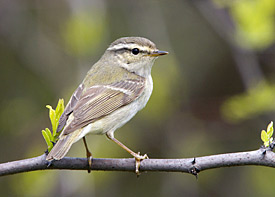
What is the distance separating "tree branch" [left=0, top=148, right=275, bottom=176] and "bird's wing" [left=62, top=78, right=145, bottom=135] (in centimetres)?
43

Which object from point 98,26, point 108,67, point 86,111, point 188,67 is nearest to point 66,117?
point 86,111

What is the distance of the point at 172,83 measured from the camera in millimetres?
6832

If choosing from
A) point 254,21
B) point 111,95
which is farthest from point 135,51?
point 254,21

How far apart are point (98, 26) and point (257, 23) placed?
2.13 metres

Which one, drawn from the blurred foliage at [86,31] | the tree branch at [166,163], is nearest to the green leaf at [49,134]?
the tree branch at [166,163]

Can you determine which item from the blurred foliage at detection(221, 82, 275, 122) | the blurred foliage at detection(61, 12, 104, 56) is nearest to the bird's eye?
the blurred foliage at detection(61, 12, 104, 56)

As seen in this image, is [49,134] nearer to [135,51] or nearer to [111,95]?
[111,95]

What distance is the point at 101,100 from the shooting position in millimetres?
4656

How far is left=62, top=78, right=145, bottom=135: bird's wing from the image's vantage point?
4.23m

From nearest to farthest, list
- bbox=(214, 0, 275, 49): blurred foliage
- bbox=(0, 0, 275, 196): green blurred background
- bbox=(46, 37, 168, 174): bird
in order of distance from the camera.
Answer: bbox=(46, 37, 168, 174): bird → bbox=(214, 0, 275, 49): blurred foliage → bbox=(0, 0, 275, 196): green blurred background

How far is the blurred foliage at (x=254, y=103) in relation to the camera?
5680 millimetres

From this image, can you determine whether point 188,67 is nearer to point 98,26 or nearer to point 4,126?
point 98,26

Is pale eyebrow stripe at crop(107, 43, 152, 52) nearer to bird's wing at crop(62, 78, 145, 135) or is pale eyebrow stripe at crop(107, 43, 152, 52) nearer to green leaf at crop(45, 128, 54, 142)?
bird's wing at crop(62, 78, 145, 135)

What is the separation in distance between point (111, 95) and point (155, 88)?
1970 mm
